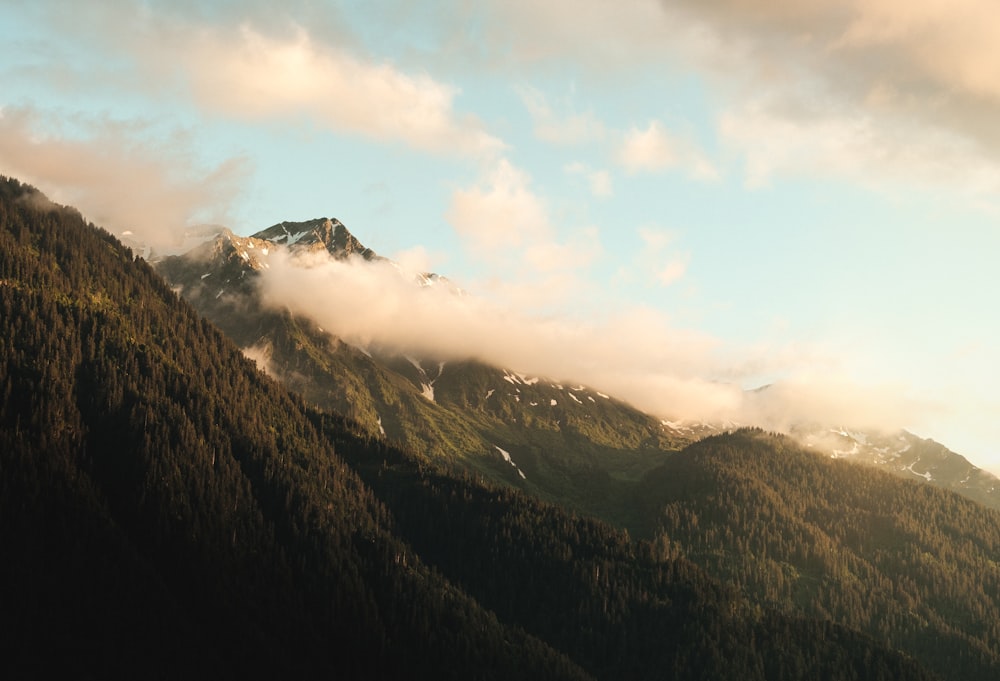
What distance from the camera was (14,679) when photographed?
198 metres
